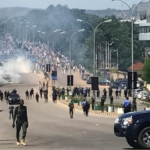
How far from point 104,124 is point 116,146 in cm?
1233

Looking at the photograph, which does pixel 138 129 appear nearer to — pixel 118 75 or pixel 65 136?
pixel 65 136

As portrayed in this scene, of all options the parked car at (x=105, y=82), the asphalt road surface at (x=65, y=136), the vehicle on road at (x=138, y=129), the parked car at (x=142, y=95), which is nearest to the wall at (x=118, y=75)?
the parked car at (x=105, y=82)

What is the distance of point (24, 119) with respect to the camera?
25141mm

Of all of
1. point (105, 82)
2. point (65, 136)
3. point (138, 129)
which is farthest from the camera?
point (105, 82)

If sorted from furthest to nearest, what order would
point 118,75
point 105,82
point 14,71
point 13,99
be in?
point 118,75 → point 14,71 → point 105,82 → point 13,99

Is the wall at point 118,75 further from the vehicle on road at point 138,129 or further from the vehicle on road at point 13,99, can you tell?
the vehicle on road at point 138,129

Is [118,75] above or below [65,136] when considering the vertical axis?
above

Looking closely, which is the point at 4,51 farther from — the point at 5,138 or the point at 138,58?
the point at 5,138

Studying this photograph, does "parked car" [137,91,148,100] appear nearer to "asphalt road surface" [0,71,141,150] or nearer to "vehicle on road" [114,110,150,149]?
"asphalt road surface" [0,71,141,150]

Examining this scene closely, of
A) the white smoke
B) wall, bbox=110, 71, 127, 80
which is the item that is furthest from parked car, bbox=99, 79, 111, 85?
wall, bbox=110, 71, 127, 80

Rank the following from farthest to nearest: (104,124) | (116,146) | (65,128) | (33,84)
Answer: (33,84), (104,124), (65,128), (116,146)

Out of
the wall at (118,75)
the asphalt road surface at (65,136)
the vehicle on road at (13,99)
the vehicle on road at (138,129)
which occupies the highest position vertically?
the wall at (118,75)

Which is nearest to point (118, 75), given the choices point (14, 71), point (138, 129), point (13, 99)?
point (14, 71)

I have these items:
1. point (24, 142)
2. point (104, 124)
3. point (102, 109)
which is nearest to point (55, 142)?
point (24, 142)
